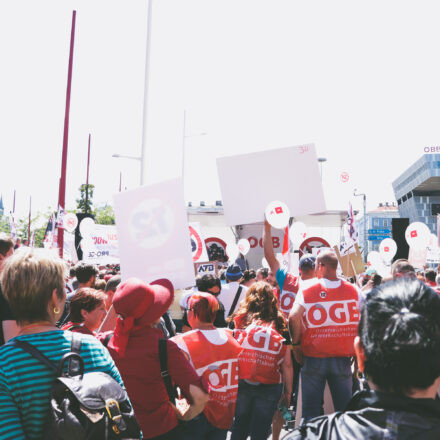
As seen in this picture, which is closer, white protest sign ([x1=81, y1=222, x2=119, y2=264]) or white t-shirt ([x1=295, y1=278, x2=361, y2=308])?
white t-shirt ([x1=295, y1=278, x2=361, y2=308])

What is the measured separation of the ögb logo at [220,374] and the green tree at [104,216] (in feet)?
179

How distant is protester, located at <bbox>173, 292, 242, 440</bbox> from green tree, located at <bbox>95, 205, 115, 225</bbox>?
5450 cm

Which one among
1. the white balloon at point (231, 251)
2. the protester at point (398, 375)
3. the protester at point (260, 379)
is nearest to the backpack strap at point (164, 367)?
the protester at point (260, 379)

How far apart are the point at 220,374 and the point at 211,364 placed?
0.36ft

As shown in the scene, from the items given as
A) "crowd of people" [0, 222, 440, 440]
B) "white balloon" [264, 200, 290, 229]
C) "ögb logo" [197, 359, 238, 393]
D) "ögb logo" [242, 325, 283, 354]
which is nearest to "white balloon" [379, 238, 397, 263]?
"white balloon" [264, 200, 290, 229]

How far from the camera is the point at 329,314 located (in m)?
4.97

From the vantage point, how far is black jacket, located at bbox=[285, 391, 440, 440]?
1394mm

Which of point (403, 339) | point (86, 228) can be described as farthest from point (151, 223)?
point (86, 228)

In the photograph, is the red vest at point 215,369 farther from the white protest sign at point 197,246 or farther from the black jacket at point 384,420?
the white protest sign at point 197,246

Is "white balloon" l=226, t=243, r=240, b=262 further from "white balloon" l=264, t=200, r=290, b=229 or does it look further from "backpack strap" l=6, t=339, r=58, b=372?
"backpack strap" l=6, t=339, r=58, b=372

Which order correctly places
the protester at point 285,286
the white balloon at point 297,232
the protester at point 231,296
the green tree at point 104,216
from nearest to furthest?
the protester at point 285,286
the protester at point 231,296
the white balloon at point 297,232
the green tree at point 104,216

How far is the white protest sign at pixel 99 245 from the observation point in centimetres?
1647

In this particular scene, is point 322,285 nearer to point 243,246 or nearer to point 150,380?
point 150,380

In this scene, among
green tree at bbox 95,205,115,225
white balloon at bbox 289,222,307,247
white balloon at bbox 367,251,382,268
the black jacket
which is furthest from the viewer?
green tree at bbox 95,205,115,225
